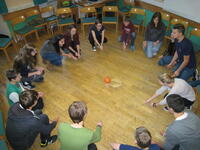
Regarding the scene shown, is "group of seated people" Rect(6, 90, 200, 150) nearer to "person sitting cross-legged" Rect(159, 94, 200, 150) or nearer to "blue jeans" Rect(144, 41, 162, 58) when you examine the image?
"person sitting cross-legged" Rect(159, 94, 200, 150)

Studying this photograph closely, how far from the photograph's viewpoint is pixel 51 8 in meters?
5.70

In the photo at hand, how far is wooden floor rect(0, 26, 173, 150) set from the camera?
129 inches

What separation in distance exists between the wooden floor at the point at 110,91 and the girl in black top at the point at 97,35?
0.20 m

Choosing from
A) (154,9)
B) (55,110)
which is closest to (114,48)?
(154,9)

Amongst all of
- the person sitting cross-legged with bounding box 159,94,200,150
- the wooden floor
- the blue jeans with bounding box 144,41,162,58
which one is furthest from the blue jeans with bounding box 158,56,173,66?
the person sitting cross-legged with bounding box 159,94,200,150

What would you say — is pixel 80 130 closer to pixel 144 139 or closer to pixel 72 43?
pixel 144 139

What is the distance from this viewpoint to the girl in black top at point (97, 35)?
4871 mm

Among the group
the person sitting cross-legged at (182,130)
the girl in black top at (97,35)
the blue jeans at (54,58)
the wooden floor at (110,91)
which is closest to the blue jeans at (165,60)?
the wooden floor at (110,91)

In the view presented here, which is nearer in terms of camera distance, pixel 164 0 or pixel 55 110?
pixel 55 110

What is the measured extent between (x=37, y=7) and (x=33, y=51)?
2761 millimetres

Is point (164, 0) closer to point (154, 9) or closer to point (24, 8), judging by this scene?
point (154, 9)

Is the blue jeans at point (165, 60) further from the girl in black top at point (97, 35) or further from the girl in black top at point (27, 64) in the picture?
the girl in black top at point (27, 64)

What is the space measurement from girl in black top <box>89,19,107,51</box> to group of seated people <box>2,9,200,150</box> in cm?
3

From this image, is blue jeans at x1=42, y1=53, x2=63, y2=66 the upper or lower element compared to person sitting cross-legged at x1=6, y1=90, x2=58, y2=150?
lower
